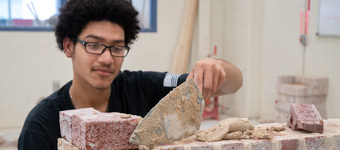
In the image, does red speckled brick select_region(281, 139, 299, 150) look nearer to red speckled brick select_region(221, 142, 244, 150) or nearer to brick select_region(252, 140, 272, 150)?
brick select_region(252, 140, 272, 150)

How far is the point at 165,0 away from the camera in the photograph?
7180 millimetres

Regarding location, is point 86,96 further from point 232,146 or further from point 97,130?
point 232,146

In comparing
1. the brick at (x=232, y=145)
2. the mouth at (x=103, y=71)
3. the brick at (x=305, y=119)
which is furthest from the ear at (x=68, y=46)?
the brick at (x=305, y=119)

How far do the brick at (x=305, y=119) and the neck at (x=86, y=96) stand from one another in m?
1.07

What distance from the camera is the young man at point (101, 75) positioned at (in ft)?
7.54

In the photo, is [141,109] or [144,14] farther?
[144,14]

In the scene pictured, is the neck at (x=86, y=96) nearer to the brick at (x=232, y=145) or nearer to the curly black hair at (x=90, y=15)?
the curly black hair at (x=90, y=15)

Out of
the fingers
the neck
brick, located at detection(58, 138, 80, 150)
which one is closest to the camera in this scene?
brick, located at detection(58, 138, 80, 150)

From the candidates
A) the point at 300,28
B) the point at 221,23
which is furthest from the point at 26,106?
the point at 300,28

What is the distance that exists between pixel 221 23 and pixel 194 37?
1.80 feet

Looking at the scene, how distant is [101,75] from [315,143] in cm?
114

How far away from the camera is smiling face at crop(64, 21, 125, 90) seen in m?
2.37

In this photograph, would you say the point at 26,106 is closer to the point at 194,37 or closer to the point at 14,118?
the point at 14,118

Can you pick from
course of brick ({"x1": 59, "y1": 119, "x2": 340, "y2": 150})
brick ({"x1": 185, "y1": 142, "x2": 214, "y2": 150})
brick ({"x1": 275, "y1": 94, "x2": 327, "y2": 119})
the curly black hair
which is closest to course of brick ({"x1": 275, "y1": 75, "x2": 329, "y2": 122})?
brick ({"x1": 275, "y1": 94, "x2": 327, "y2": 119})
